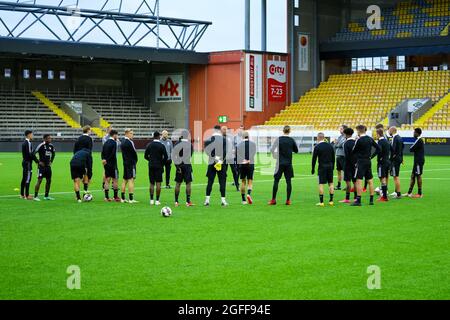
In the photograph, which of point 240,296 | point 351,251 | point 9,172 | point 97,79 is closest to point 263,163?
point 9,172

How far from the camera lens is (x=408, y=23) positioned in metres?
61.6

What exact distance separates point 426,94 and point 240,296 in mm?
49049

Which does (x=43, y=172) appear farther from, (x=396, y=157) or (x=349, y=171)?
(x=396, y=157)

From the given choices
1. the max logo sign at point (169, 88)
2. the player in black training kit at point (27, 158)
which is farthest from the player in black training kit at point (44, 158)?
the max logo sign at point (169, 88)

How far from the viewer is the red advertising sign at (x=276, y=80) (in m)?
62.1

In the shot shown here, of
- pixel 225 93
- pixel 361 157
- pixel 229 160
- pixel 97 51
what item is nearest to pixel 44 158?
pixel 229 160

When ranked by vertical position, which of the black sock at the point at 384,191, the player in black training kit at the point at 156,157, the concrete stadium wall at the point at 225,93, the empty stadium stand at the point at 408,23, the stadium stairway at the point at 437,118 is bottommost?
the black sock at the point at 384,191

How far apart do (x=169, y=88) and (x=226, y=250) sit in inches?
2073

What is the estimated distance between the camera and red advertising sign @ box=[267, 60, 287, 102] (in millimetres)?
62094

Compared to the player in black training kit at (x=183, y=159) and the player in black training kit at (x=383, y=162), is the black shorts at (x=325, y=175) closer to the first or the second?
the player in black training kit at (x=383, y=162)

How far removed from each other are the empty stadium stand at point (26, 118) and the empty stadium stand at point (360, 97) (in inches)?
599

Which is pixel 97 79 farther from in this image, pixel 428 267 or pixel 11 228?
pixel 428 267

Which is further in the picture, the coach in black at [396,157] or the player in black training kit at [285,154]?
the coach in black at [396,157]

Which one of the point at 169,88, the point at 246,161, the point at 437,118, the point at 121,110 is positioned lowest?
the point at 246,161
